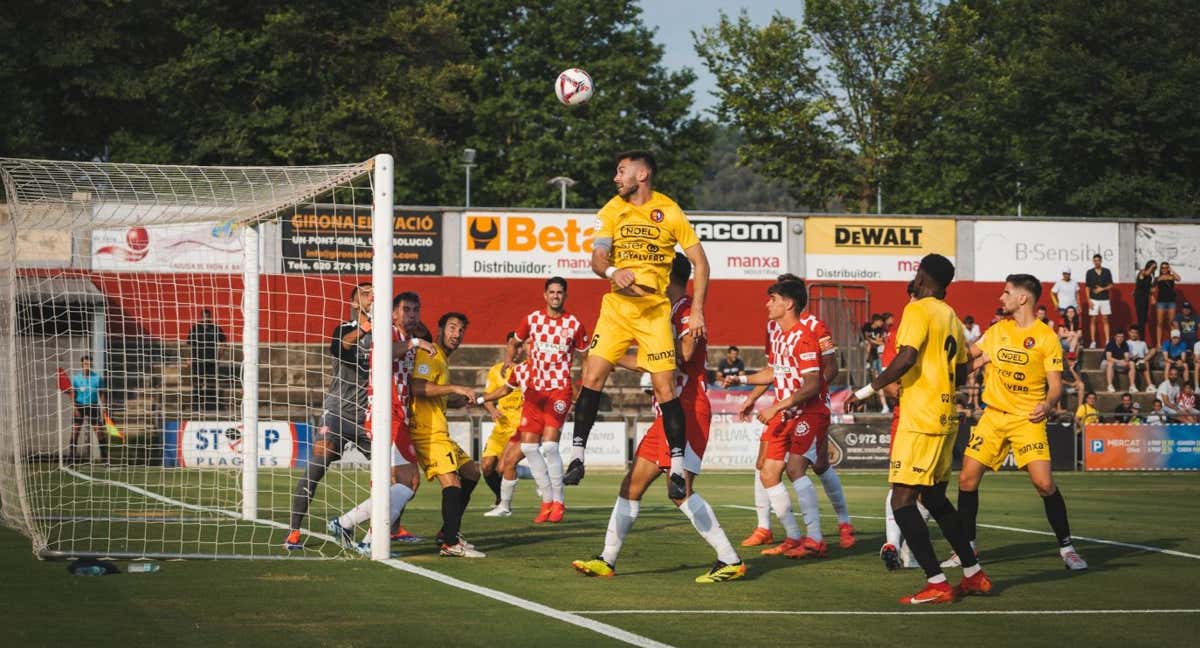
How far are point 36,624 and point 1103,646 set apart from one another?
20.2 feet

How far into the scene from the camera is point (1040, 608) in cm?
997

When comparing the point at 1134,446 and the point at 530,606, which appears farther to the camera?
the point at 1134,446

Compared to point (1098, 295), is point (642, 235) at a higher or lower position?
lower

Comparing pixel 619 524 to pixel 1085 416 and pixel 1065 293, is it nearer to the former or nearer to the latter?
pixel 1085 416

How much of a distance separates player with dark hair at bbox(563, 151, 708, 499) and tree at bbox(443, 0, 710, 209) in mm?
53750

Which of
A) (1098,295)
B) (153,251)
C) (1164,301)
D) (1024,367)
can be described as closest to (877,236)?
(1098,295)

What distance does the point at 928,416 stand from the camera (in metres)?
10.4

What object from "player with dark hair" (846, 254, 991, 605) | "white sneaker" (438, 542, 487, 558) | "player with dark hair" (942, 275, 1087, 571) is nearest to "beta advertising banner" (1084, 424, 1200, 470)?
"player with dark hair" (942, 275, 1087, 571)

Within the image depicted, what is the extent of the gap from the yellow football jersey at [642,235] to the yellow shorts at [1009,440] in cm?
307

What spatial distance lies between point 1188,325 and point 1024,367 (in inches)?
1060

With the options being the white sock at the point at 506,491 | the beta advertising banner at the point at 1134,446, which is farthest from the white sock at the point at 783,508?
the beta advertising banner at the point at 1134,446

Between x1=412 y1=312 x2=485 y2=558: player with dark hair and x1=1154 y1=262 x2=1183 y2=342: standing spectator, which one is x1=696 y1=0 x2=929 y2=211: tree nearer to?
x1=1154 y1=262 x2=1183 y2=342: standing spectator

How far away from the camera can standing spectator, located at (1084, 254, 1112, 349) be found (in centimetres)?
3797

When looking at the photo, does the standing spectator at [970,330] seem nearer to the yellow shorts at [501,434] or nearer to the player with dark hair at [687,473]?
the yellow shorts at [501,434]
